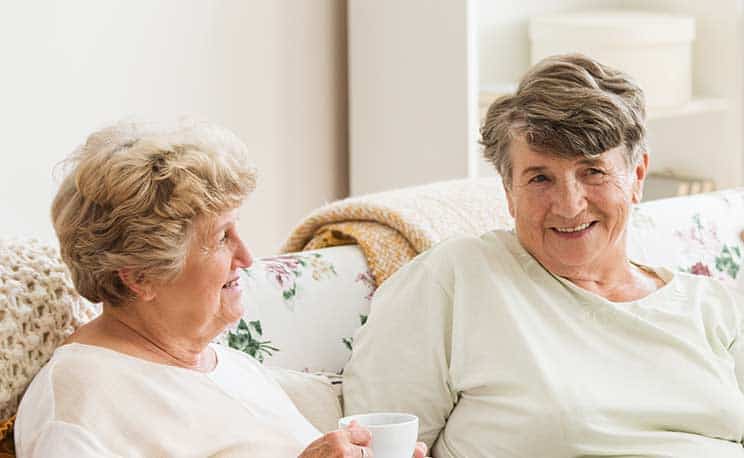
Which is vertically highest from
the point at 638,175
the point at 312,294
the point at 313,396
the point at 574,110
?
the point at 574,110

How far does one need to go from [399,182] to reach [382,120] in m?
0.18

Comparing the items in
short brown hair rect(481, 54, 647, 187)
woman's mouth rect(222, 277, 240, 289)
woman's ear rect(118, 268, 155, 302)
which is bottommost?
woman's mouth rect(222, 277, 240, 289)

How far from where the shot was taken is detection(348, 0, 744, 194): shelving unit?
316 centimetres

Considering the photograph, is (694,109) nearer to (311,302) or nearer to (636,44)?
(636,44)

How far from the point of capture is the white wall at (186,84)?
2.68 m

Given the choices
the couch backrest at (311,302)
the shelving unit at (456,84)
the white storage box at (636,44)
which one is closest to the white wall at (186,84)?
the shelving unit at (456,84)

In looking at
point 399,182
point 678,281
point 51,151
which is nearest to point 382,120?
point 399,182

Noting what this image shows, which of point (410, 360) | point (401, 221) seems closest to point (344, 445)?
point (410, 360)

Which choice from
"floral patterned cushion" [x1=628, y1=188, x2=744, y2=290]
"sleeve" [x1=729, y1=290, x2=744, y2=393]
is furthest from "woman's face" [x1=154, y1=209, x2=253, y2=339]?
"floral patterned cushion" [x1=628, y1=188, x2=744, y2=290]

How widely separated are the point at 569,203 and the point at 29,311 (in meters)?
0.81

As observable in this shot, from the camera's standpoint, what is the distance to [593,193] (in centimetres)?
188

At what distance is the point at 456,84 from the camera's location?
315cm

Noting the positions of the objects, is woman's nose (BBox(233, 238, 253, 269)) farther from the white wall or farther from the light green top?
the white wall

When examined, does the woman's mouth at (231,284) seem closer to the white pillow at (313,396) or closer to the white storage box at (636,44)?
the white pillow at (313,396)
